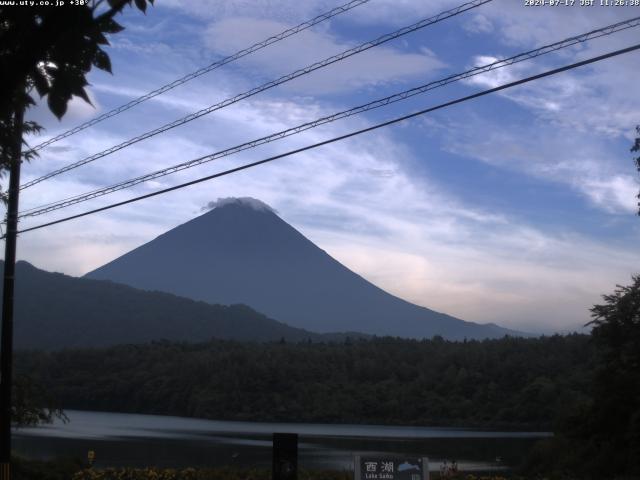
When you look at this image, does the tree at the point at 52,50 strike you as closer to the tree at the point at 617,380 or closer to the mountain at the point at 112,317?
the tree at the point at 617,380

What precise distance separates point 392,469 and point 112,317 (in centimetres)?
16891

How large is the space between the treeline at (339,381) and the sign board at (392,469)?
5913 cm

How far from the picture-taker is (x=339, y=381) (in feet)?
288

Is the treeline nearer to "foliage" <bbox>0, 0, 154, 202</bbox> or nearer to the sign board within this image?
the sign board

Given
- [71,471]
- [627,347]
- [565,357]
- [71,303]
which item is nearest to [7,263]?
[71,471]

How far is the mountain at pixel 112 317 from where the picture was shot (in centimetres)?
16088

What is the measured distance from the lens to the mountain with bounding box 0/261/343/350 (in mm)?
160875

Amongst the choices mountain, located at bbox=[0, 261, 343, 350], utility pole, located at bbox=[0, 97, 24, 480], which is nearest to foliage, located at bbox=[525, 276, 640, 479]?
utility pole, located at bbox=[0, 97, 24, 480]

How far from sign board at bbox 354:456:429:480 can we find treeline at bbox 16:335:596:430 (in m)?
59.1

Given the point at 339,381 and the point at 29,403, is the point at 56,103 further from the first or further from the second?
the point at 339,381

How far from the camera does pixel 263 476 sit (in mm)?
16359

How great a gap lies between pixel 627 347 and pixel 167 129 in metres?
19.0

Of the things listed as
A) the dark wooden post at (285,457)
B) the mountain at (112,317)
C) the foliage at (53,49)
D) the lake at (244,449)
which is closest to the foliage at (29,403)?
the lake at (244,449)

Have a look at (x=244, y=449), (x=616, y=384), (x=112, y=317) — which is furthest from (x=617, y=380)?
(x=112, y=317)
